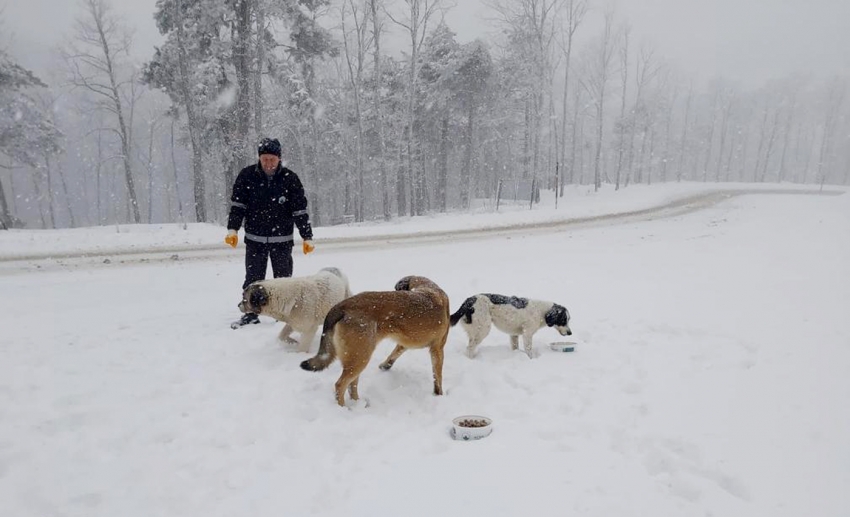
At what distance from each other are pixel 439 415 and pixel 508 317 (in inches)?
79.9

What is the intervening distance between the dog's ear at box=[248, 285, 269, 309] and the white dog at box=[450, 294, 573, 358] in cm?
237

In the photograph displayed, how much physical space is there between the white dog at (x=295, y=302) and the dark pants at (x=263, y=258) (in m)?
1.14

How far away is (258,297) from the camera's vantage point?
5230mm

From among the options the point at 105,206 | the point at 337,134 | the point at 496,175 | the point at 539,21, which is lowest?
the point at 105,206

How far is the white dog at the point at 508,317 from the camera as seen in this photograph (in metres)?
5.85

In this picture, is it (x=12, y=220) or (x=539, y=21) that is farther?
(x=539, y=21)

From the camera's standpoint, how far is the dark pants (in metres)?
6.61

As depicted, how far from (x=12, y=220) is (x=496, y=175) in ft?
129

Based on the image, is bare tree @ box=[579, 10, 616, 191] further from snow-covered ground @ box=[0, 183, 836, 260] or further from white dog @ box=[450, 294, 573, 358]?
white dog @ box=[450, 294, 573, 358]

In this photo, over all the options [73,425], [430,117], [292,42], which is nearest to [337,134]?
[430,117]

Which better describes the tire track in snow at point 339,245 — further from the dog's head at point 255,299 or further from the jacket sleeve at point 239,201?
the dog's head at point 255,299

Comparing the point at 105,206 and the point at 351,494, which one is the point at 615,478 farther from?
the point at 105,206

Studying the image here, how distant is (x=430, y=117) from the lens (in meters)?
34.2

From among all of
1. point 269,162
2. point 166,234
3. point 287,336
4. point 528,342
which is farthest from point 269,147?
point 166,234
